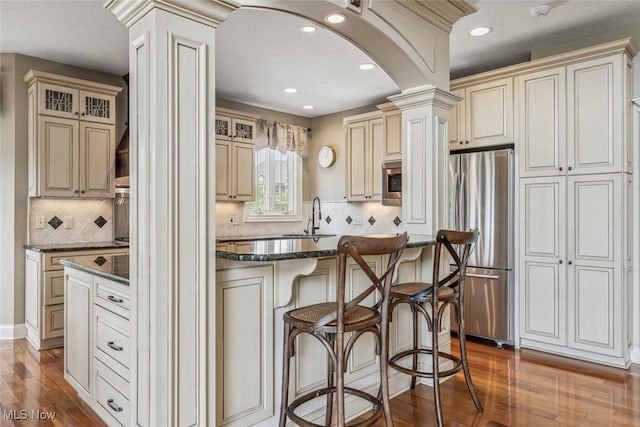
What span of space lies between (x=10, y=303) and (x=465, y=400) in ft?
13.6

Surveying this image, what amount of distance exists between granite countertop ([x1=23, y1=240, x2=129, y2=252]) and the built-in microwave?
2929mm

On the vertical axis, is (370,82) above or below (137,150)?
above

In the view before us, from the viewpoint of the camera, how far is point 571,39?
3.68m

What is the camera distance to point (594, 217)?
3385mm

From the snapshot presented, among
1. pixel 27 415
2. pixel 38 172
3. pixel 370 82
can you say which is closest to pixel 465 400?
pixel 27 415

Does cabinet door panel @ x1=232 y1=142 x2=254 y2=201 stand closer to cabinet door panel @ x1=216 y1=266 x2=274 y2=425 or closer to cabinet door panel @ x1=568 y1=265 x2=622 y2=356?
cabinet door panel @ x1=216 y1=266 x2=274 y2=425

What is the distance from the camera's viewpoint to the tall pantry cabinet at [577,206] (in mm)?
3264

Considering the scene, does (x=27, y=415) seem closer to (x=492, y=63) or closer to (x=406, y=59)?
(x=406, y=59)

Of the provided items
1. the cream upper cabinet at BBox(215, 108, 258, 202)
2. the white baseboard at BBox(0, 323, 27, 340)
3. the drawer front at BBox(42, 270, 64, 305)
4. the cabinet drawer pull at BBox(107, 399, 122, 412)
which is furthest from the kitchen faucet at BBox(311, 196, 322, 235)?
the cabinet drawer pull at BBox(107, 399, 122, 412)

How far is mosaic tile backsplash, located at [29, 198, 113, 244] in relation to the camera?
410 centimetres

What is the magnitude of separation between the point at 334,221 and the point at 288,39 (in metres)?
3.08

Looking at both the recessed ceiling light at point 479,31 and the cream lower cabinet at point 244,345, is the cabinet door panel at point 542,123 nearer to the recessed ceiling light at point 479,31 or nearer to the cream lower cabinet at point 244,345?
the recessed ceiling light at point 479,31

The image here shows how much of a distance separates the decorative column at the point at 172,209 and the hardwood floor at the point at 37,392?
106 cm

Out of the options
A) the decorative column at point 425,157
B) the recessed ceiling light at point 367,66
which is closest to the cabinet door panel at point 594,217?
the decorative column at point 425,157
